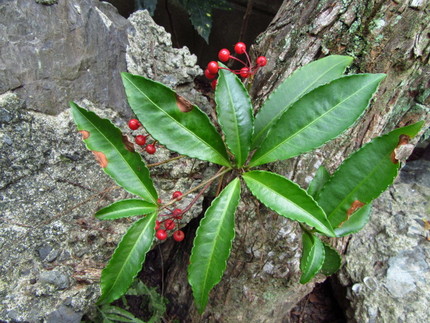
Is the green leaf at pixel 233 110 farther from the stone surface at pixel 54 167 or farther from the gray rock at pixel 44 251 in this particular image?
the gray rock at pixel 44 251

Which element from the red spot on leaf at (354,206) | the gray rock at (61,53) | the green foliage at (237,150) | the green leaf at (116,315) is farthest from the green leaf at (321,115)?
the green leaf at (116,315)

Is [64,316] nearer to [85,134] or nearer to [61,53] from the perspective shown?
[85,134]

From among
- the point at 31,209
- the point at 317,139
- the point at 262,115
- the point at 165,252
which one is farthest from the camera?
the point at 165,252

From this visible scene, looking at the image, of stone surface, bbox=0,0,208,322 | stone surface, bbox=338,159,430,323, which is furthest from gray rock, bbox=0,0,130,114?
stone surface, bbox=338,159,430,323

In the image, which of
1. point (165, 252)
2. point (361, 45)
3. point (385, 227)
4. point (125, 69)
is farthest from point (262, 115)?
point (385, 227)

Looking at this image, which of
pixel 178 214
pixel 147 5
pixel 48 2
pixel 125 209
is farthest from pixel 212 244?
pixel 147 5

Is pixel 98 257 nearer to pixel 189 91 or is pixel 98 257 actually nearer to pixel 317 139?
pixel 189 91

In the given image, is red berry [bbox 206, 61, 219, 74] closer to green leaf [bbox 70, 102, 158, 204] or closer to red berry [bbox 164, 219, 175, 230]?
green leaf [bbox 70, 102, 158, 204]
